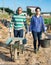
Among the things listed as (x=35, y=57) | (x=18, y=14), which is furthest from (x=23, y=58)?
(x=18, y=14)

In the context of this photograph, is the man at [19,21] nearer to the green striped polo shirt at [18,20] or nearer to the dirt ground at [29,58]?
the green striped polo shirt at [18,20]

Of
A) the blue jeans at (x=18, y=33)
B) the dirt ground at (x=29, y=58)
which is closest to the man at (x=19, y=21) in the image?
the blue jeans at (x=18, y=33)

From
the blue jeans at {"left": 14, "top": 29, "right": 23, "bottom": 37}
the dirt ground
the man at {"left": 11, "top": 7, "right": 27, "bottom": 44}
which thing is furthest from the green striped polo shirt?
the dirt ground

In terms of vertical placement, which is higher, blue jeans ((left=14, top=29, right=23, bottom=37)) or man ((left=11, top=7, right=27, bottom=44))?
man ((left=11, top=7, right=27, bottom=44))

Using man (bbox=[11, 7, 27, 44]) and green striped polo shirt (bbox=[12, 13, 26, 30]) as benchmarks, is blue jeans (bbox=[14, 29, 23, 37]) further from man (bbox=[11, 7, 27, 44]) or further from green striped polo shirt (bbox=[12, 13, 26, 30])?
green striped polo shirt (bbox=[12, 13, 26, 30])

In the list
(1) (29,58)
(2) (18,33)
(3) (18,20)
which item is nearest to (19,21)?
(3) (18,20)

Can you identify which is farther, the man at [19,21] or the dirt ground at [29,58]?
the man at [19,21]

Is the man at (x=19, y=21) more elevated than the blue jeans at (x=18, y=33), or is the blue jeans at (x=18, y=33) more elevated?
the man at (x=19, y=21)

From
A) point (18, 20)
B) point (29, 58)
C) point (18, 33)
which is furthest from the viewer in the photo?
point (18, 33)

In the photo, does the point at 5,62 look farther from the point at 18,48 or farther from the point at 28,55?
the point at 28,55

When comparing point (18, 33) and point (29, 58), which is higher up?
point (18, 33)

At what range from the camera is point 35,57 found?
7.63 metres

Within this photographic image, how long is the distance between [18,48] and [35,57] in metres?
0.73

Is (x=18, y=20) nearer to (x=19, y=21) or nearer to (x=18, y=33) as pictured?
(x=19, y=21)
